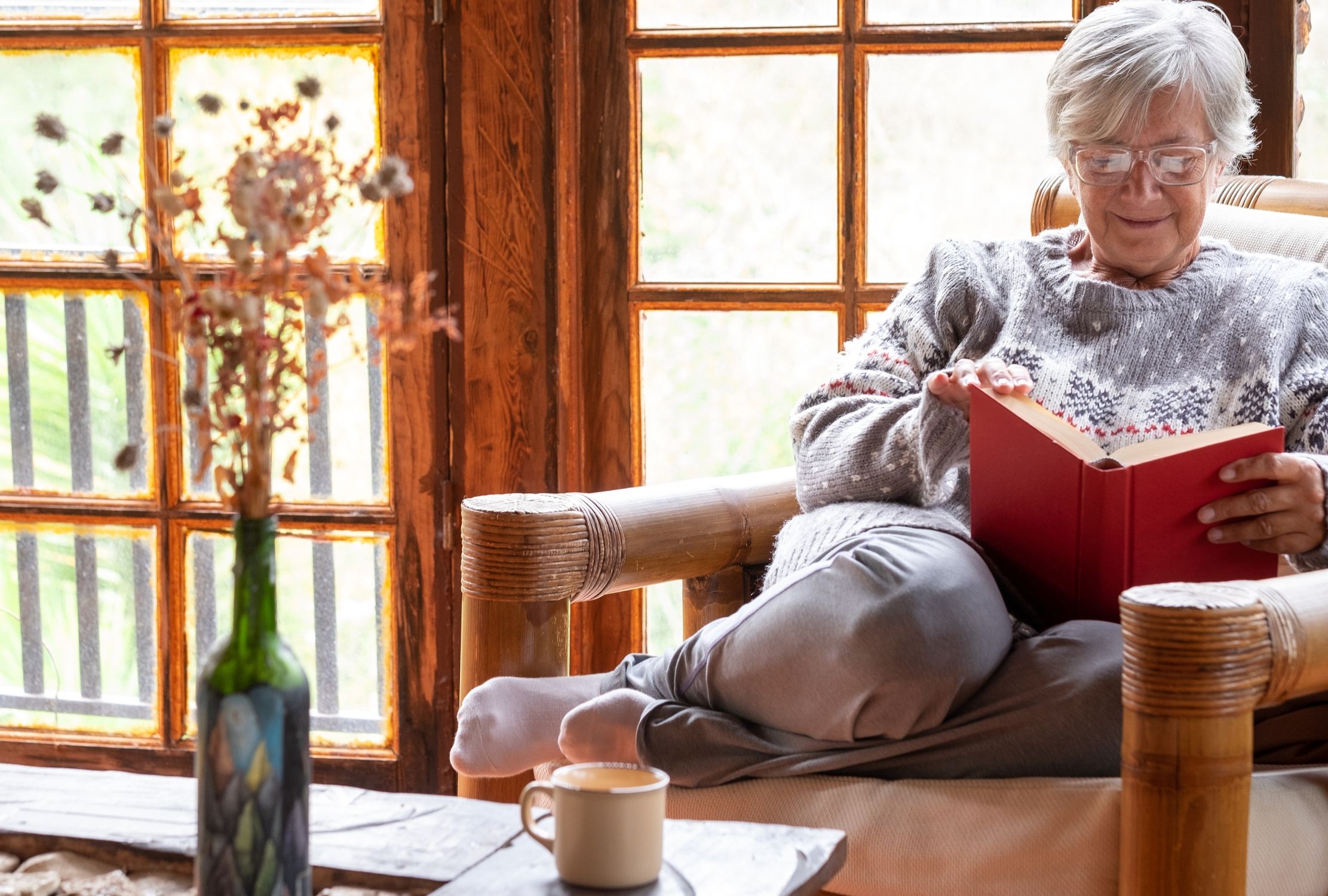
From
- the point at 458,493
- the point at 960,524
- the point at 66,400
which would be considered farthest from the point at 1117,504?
the point at 66,400

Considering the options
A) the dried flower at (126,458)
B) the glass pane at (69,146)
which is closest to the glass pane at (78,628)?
the glass pane at (69,146)

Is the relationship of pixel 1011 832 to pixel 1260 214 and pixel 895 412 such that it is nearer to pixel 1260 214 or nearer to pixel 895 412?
pixel 895 412

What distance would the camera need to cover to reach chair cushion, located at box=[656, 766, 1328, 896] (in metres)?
1.04

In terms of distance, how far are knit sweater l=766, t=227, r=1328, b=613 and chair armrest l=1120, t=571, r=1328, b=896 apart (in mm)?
358

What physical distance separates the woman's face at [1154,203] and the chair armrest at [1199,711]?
60 cm

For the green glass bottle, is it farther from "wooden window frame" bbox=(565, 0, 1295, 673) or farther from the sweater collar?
"wooden window frame" bbox=(565, 0, 1295, 673)

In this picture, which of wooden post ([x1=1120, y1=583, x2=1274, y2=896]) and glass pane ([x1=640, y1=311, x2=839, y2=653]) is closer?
wooden post ([x1=1120, y1=583, x2=1274, y2=896])

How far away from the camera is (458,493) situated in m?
2.01

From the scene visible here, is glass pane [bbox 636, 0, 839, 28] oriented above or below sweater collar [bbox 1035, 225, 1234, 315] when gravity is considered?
above

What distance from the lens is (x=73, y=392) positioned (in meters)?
2.09

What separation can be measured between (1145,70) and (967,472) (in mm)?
471

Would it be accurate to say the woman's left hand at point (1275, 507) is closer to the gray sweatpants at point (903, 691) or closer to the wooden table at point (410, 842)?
the gray sweatpants at point (903, 691)

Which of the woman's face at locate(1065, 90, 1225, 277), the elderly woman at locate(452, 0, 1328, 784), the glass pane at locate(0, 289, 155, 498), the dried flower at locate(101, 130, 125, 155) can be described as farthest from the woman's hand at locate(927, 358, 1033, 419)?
the glass pane at locate(0, 289, 155, 498)

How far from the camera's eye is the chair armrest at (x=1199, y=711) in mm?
929
